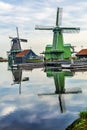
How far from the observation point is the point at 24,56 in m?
102

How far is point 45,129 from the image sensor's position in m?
12.6

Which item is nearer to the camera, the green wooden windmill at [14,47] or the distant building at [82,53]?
the distant building at [82,53]

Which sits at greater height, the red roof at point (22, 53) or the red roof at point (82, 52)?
the red roof at point (82, 52)

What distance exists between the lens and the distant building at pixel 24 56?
10196 centimetres

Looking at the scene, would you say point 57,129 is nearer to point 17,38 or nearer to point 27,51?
point 27,51

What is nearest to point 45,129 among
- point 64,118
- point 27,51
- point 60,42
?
point 64,118

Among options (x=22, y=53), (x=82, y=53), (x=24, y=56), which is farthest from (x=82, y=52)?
(x=22, y=53)

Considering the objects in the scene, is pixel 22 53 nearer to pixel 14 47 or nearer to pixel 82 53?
pixel 14 47

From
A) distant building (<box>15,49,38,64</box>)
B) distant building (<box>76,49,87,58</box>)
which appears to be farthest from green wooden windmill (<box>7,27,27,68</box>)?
distant building (<box>76,49,87,58</box>)

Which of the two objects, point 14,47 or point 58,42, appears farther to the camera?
point 14,47

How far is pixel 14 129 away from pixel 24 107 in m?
6.36

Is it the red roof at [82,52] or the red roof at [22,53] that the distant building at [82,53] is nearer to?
the red roof at [82,52]

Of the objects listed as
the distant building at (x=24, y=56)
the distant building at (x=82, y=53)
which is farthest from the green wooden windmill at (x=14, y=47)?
the distant building at (x=82, y=53)

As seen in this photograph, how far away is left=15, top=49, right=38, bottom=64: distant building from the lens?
101956 mm
